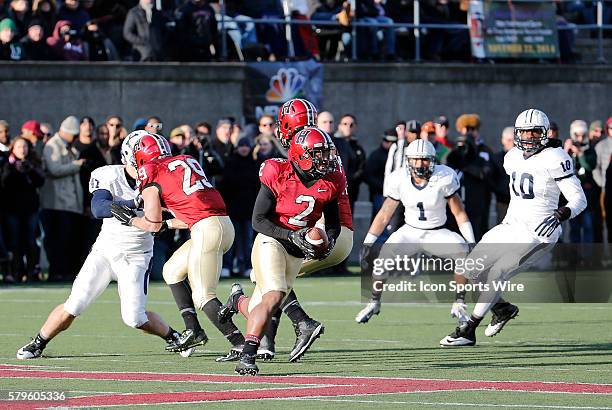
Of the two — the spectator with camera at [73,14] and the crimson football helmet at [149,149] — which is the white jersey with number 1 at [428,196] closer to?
the crimson football helmet at [149,149]

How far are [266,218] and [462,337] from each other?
8.92ft

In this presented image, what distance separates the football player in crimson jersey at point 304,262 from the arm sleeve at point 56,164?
25.2ft

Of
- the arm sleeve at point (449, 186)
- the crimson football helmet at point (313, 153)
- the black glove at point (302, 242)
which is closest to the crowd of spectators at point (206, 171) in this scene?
the arm sleeve at point (449, 186)

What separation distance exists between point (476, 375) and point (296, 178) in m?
1.80

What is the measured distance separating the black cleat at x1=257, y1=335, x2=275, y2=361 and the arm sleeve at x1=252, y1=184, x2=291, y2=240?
975 millimetres

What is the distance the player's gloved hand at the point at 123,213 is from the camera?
37.4 ft

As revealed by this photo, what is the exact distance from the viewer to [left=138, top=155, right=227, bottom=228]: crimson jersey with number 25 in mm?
11445

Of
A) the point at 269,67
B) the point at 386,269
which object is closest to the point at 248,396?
the point at 386,269

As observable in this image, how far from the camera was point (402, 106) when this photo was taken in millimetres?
24125

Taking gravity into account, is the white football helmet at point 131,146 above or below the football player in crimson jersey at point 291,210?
above

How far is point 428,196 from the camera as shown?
1470 centimetres

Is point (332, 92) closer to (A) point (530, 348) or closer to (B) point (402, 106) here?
(B) point (402, 106)

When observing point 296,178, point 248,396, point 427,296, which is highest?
point 296,178

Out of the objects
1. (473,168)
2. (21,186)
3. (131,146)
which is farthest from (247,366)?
(473,168)
